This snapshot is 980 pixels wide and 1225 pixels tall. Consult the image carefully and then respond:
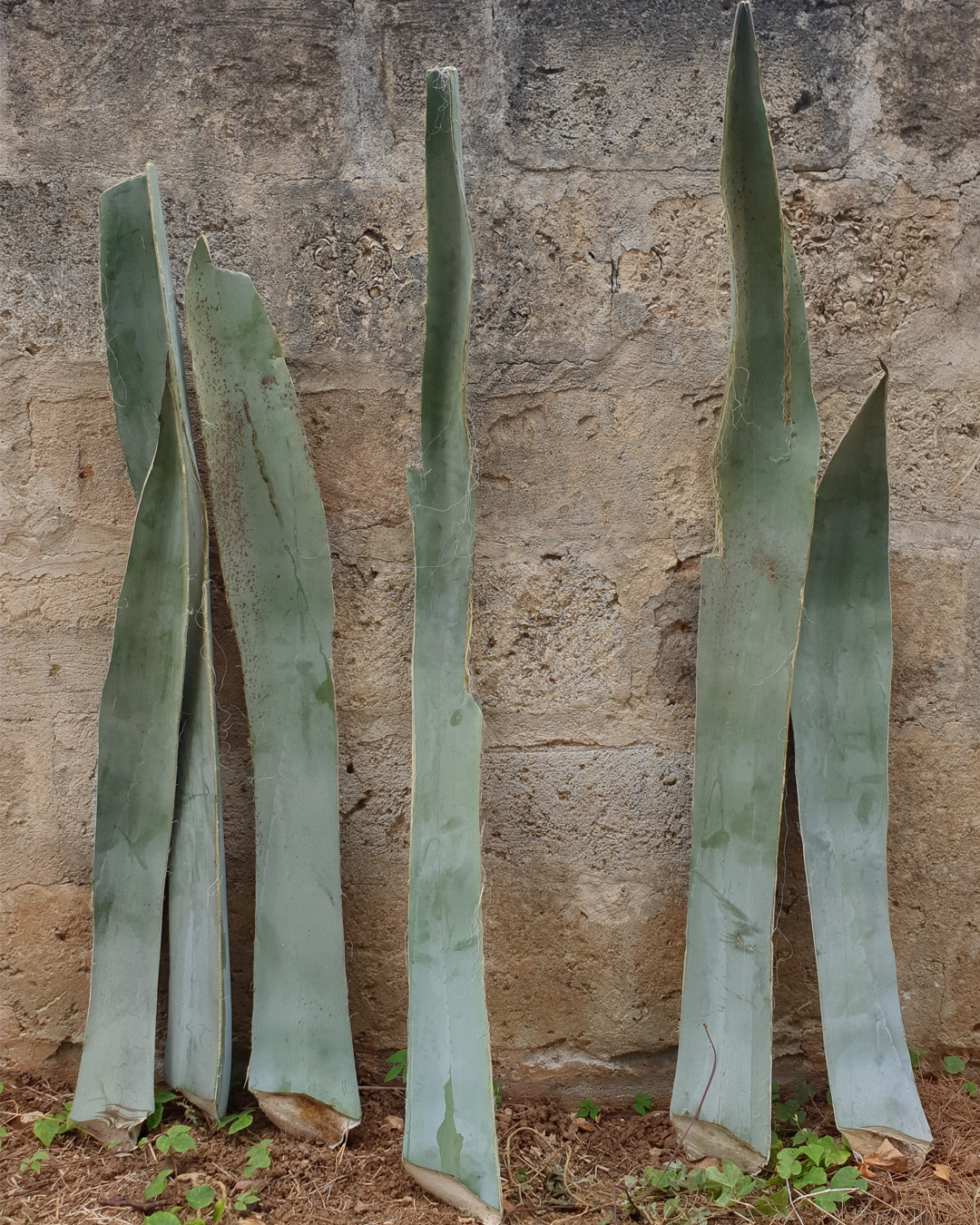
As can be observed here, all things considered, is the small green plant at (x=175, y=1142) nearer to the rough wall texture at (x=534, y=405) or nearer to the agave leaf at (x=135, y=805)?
the agave leaf at (x=135, y=805)

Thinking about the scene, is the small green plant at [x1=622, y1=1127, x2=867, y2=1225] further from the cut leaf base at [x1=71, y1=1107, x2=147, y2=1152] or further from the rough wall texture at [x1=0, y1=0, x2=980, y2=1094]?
the cut leaf base at [x1=71, y1=1107, x2=147, y2=1152]

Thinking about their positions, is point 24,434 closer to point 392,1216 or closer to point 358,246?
point 358,246

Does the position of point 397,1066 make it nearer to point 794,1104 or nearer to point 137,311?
point 794,1104

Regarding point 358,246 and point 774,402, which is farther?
point 358,246

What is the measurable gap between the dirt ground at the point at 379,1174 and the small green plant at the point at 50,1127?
13mm

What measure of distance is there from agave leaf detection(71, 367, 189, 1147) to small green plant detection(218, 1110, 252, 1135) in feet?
0.40

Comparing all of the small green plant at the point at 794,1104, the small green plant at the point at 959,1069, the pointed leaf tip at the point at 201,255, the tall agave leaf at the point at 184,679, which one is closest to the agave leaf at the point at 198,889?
the tall agave leaf at the point at 184,679

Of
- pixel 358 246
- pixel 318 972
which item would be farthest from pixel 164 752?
pixel 358 246

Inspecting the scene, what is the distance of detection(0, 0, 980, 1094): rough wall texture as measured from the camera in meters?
1.42

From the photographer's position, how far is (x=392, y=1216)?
4.07 ft

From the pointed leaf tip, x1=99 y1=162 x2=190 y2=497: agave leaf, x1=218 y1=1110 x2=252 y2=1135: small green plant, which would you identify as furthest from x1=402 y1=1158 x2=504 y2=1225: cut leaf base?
the pointed leaf tip

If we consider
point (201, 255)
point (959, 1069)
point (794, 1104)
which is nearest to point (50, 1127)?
point (794, 1104)

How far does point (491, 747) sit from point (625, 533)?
1.30 feet

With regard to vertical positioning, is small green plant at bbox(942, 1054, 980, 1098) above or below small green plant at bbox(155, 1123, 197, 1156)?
above
